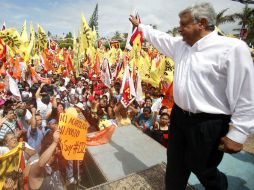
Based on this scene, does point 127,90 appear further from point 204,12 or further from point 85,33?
point 204,12

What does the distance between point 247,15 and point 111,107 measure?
25.1 m

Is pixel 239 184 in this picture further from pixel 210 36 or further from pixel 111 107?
pixel 111 107

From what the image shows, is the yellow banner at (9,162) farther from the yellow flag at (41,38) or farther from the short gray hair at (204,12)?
the yellow flag at (41,38)

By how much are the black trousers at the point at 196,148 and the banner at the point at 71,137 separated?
1.20m

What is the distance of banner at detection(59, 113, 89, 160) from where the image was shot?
278 centimetres

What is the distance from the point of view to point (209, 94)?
1683 millimetres

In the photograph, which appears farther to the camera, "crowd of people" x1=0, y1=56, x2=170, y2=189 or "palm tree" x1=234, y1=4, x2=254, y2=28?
"palm tree" x1=234, y1=4, x2=254, y2=28

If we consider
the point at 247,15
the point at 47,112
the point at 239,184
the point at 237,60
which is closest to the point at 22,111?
the point at 47,112

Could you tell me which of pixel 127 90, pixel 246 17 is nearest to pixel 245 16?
pixel 246 17

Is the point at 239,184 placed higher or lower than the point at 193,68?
lower

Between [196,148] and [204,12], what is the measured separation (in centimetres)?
95

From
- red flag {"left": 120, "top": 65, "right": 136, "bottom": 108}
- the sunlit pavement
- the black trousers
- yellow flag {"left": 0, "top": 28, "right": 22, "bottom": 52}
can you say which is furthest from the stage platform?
yellow flag {"left": 0, "top": 28, "right": 22, "bottom": 52}

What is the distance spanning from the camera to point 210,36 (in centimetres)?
172

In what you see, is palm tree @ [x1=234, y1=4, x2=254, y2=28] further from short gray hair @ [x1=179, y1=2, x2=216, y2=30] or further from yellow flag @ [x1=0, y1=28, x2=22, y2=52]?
short gray hair @ [x1=179, y1=2, x2=216, y2=30]
